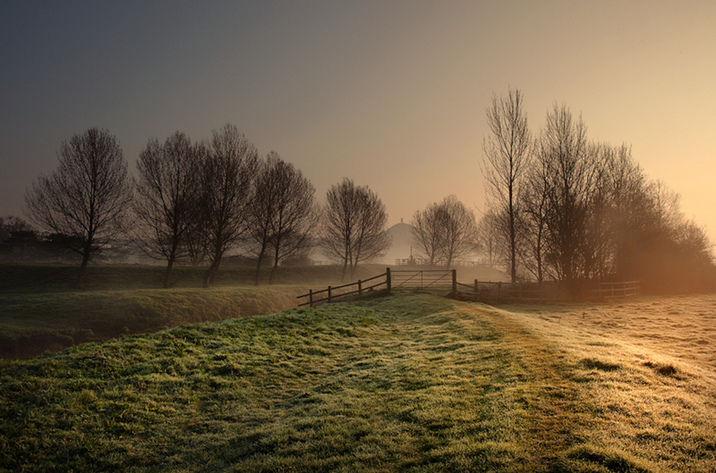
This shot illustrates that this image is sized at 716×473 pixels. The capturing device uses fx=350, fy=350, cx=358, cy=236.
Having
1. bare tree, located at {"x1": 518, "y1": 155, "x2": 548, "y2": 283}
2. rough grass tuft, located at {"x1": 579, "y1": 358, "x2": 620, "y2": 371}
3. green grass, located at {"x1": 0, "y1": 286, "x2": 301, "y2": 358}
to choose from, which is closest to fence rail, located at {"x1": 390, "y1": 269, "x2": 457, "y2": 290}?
bare tree, located at {"x1": 518, "y1": 155, "x2": 548, "y2": 283}

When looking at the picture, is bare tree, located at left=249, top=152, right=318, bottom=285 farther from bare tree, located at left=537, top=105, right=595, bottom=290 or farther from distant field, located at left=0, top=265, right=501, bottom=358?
bare tree, located at left=537, top=105, right=595, bottom=290

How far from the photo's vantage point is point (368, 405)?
6.64 metres

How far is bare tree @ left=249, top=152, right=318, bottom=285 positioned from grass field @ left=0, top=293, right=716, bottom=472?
85.6ft

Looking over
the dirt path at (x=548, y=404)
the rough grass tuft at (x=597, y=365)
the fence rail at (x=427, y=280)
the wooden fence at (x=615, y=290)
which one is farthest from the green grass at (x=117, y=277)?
the rough grass tuft at (x=597, y=365)

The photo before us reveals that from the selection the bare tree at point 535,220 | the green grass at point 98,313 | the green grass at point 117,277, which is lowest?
the green grass at point 98,313

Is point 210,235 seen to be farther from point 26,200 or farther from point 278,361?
point 278,361

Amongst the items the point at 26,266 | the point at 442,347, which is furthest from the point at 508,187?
the point at 26,266

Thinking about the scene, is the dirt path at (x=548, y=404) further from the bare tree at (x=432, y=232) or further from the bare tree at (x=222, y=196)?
the bare tree at (x=432, y=232)

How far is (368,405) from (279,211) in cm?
3290

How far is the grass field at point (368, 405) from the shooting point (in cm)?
446

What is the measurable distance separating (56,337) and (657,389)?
22.1 metres

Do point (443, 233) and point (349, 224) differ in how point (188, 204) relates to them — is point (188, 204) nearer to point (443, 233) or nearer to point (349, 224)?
point (349, 224)

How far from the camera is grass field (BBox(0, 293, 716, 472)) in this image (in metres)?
4.46

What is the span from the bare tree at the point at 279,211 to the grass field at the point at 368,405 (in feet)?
85.6
